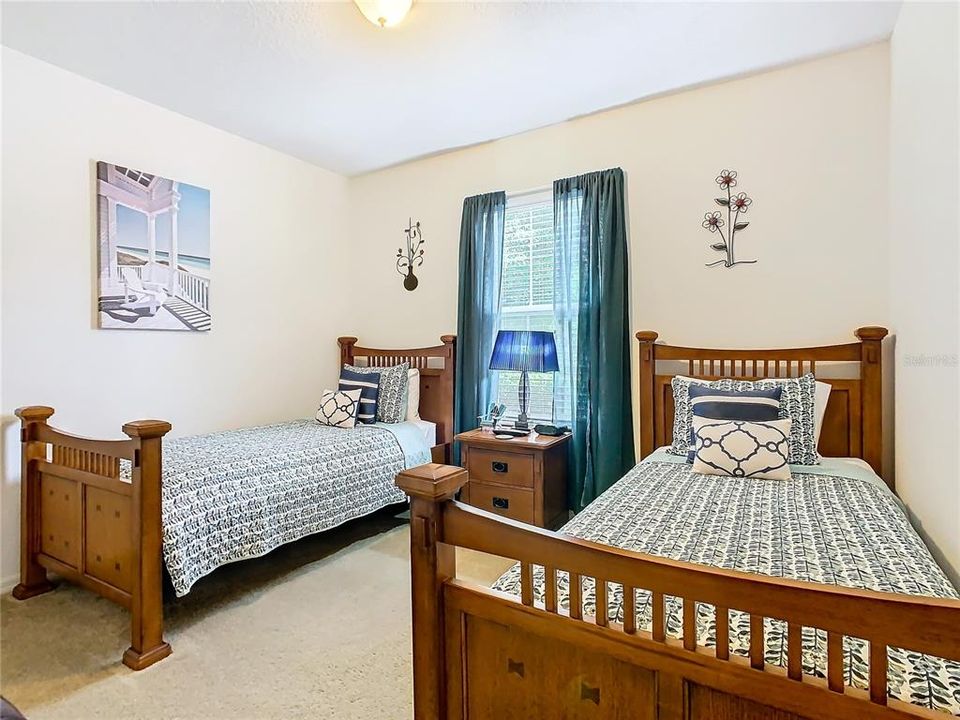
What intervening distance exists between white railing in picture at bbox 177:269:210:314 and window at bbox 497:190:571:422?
1.92 m

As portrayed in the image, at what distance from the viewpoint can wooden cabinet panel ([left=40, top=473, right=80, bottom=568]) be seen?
89.4 inches

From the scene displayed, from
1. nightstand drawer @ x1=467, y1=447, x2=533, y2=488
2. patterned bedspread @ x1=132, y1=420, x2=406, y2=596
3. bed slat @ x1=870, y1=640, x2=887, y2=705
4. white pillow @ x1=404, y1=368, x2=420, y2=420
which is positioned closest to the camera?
bed slat @ x1=870, y1=640, x2=887, y2=705

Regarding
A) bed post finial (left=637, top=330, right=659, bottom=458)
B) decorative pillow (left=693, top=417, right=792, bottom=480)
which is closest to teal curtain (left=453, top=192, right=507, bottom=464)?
bed post finial (left=637, top=330, right=659, bottom=458)

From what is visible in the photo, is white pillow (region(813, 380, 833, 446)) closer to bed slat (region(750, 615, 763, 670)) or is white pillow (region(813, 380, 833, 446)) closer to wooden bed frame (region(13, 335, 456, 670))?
bed slat (region(750, 615, 763, 670))

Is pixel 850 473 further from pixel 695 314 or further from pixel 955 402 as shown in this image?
pixel 695 314

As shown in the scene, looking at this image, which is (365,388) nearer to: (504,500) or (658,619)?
(504,500)

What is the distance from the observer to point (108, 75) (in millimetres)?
2766

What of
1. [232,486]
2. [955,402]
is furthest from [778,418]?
[232,486]

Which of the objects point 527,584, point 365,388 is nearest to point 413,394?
point 365,388

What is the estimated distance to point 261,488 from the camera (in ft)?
8.03

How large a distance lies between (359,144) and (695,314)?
2.52m

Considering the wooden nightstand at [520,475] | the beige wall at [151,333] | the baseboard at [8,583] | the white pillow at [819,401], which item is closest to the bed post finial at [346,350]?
the beige wall at [151,333]

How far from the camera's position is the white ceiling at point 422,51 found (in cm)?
226

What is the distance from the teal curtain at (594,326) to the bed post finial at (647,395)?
126 millimetres
